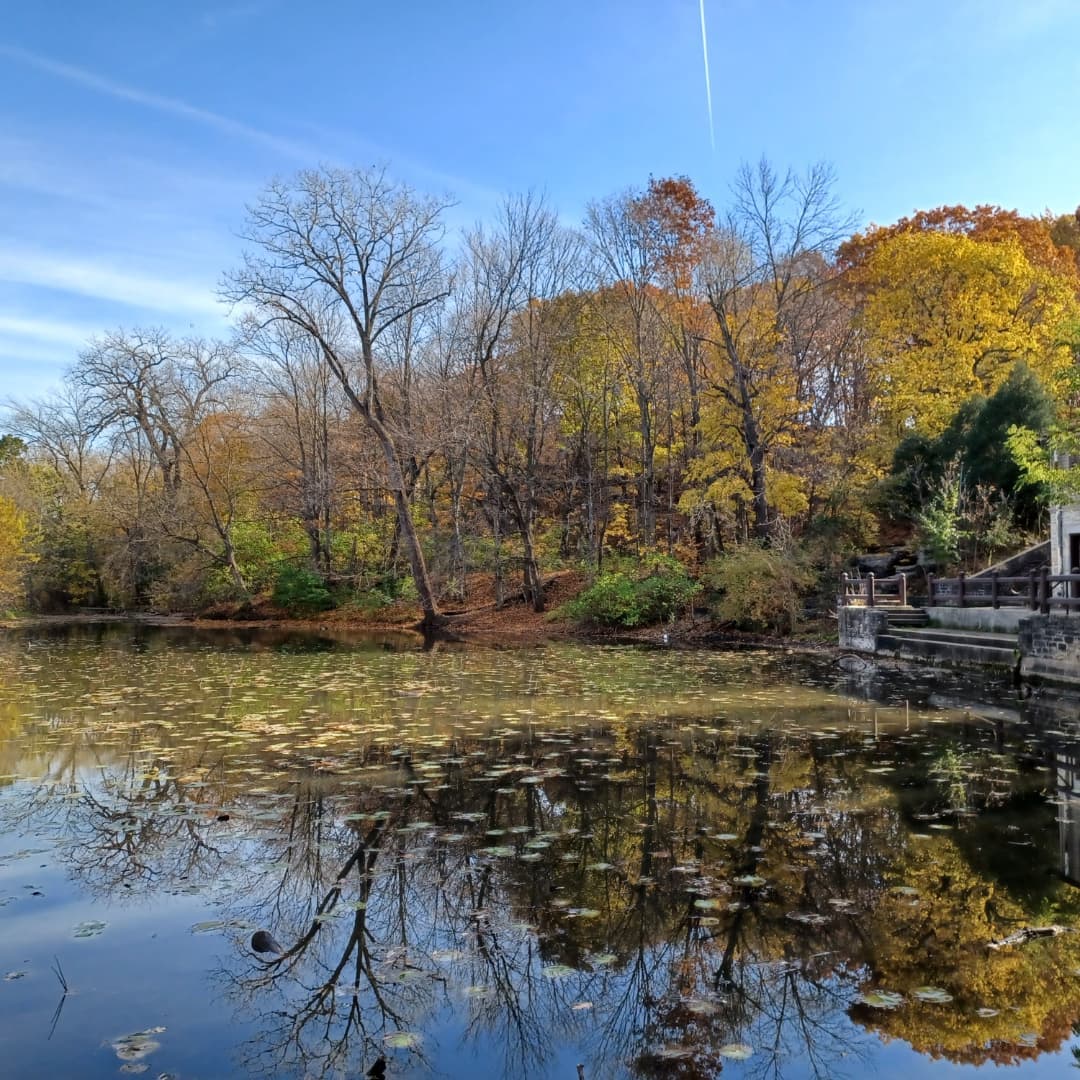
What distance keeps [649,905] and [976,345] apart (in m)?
30.1

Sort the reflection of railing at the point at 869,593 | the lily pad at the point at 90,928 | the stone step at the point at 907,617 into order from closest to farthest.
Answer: the lily pad at the point at 90,928 < the stone step at the point at 907,617 < the reflection of railing at the point at 869,593

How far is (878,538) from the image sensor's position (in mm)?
32031

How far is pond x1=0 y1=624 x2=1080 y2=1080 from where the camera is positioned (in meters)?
3.64

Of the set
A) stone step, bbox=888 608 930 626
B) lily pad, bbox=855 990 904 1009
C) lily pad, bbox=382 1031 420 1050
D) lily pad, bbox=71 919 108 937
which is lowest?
lily pad, bbox=382 1031 420 1050

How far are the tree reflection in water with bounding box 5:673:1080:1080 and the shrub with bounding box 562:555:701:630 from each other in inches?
741

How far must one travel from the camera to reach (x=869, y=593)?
2239cm

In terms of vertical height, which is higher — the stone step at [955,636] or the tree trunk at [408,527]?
the tree trunk at [408,527]

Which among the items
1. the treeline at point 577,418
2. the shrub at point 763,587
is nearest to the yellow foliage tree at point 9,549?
the treeline at point 577,418

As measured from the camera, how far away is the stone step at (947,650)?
16.7m

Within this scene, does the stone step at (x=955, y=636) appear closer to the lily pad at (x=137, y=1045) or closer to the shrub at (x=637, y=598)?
the shrub at (x=637, y=598)

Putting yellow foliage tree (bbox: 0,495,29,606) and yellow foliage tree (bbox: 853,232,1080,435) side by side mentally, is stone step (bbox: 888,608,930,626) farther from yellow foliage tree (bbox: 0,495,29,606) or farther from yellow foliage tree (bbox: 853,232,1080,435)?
yellow foliage tree (bbox: 0,495,29,606)

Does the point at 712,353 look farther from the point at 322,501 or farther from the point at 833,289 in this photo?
the point at 322,501

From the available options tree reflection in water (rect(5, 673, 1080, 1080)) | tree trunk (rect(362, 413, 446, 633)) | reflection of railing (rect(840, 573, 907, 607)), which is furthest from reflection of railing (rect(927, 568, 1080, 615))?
tree trunk (rect(362, 413, 446, 633))

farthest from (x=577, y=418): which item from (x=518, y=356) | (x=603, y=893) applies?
(x=603, y=893)
